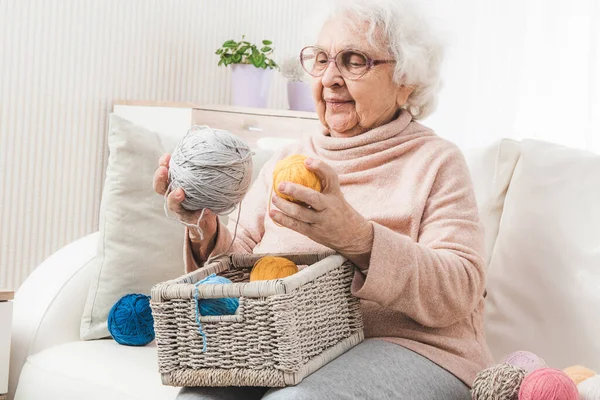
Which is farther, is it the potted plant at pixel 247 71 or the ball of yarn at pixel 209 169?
the potted plant at pixel 247 71

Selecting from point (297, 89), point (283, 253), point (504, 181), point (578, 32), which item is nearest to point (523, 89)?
point (578, 32)

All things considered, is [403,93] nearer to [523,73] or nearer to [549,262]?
[549,262]

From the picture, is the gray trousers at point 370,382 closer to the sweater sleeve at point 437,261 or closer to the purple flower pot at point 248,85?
the sweater sleeve at point 437,261

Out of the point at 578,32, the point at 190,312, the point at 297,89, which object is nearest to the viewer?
the point at 190,312

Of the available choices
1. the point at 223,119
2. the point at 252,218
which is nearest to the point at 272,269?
the point at 252,218

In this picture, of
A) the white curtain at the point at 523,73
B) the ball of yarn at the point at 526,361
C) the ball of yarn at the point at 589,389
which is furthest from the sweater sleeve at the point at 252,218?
the white curtain at the point at 523,73

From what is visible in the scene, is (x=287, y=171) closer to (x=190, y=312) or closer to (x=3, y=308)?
(x=190, y=312)

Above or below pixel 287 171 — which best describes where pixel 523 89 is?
above

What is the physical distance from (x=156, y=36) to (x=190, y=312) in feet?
7.64

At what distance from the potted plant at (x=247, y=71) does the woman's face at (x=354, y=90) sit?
5.44 feet

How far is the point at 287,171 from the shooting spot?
110cm

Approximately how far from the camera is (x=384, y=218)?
51.8 inches

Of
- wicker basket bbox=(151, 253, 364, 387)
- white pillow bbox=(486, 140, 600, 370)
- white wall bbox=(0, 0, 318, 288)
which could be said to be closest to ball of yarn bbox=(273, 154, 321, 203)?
wicker basket bbox=(151, 253, 364, 387)

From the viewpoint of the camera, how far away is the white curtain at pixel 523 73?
2.50 m
